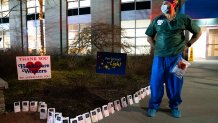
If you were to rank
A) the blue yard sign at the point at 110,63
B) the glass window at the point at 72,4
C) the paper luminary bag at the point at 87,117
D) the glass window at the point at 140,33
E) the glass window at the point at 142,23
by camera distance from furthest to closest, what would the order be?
1. the glass window at the point at 72,4
2. the glass window at the point at 140,33
3. the glass window at the point at 142,23
4. the blue yard sign at the point at 110,63
5. the paper luminary bag at the point at 87,117

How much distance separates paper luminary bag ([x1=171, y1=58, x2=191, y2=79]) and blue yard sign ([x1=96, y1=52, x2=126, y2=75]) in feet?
6.60

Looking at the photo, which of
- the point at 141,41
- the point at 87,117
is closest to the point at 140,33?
the point at 141,41

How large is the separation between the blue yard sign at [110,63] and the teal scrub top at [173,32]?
180 cm

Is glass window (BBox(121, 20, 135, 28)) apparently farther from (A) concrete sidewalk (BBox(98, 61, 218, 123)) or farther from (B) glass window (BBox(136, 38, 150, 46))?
(A) concrete sidewalk (BBox(98, 61, 218, 123))

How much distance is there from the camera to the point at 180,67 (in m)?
5.12

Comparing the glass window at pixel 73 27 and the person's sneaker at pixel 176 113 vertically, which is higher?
the glass window at pixel 73 27

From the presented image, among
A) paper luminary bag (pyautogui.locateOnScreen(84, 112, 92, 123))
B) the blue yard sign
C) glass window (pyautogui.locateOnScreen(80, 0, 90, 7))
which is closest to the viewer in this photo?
paper luminary bag (pyautogui.locateOnScreen(84, 112, 92, 123))

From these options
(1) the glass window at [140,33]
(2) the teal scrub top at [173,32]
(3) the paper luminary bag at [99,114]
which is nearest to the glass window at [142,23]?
(1) the glass window at [140,33]

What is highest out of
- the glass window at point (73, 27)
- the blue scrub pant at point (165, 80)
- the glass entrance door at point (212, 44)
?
the glass window at point (73, 27)

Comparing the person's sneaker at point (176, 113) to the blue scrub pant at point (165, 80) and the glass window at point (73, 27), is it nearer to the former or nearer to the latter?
the blue scrub pant at point (165, 80)

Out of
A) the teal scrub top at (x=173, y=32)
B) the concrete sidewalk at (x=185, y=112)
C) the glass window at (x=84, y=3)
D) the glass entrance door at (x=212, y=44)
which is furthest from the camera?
the glass window at (x=84, y=3)

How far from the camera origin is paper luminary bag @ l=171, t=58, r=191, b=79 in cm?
512

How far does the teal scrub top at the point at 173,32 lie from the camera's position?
203 inches

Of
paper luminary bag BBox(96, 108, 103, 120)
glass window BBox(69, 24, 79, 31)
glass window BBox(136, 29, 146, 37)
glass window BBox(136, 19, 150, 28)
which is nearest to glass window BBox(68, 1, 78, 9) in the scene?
glass window BBox(69, 24, 79, 31)
